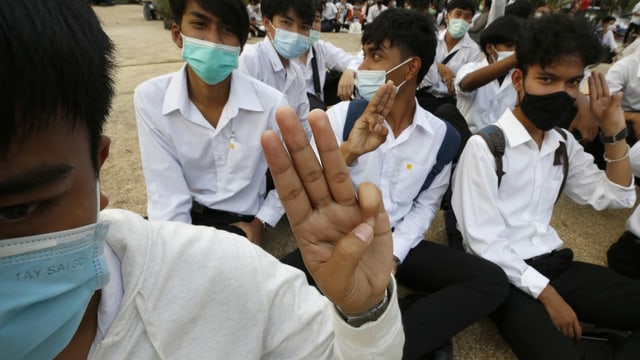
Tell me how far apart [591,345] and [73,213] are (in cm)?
184

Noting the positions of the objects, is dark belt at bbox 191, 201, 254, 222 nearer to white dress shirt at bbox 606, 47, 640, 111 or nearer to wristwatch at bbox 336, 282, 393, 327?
wristwatch at bbox 336, 282, 393, 327

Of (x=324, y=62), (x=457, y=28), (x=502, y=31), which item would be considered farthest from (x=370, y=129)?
(x=457, y=28)

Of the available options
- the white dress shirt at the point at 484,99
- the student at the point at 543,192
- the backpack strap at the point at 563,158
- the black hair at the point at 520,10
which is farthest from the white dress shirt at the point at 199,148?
the black hair at the point at 520,10

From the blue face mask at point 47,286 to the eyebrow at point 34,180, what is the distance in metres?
0.09

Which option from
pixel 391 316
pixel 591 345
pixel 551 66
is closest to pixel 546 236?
pixel 591 345

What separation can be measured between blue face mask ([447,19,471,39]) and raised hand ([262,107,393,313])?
3.76 m

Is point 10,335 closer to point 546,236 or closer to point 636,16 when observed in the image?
point 546,236

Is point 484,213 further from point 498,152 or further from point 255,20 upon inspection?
point 255,20

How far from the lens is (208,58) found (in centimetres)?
183

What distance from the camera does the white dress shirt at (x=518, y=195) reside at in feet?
5.33

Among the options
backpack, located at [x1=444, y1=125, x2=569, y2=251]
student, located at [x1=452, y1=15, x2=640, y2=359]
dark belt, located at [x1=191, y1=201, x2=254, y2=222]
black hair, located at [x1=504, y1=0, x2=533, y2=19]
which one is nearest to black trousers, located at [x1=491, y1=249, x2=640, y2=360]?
student, located at [x1=452, y1=15, x2=640, y2=359]

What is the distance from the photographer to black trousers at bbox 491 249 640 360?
1.39 m

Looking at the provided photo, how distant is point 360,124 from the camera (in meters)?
1.57

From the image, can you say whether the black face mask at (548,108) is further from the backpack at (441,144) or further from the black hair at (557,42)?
the backpack at (441,144)
